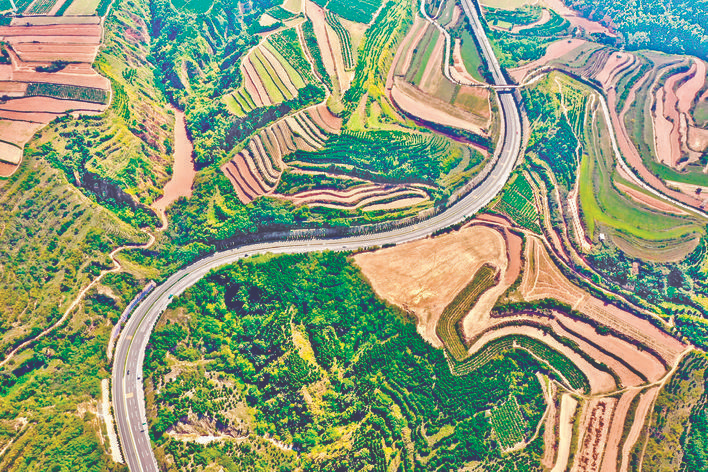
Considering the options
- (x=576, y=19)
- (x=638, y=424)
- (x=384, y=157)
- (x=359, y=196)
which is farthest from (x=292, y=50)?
(x=638, y=424)

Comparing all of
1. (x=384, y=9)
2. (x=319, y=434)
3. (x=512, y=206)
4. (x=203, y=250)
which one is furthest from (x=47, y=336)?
(x=384, y=9)

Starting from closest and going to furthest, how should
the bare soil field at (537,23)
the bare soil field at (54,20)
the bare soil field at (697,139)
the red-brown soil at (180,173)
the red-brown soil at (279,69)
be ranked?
the red-brown soil at (180,173) < the bare soil field at (697,139) < the red-brown soil at (279,69) < the bare soil field at (54,20) < the bare soil field at (537,23)

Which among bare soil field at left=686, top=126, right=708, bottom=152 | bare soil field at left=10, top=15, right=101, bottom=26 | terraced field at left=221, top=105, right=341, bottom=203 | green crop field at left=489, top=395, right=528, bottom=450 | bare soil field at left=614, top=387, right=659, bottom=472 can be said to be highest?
bare soil field at left=10, top=15, right=101, bottom=26

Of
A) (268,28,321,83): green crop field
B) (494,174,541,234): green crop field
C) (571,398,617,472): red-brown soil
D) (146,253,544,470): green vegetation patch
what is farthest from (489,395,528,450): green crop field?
(268,28,321,83): green crop field

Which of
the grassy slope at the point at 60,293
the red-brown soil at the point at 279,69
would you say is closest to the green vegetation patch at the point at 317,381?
the grassy slope at the point at 60,293

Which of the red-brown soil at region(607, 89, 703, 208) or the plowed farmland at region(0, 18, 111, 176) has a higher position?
the plowed farmland at region(0, 18, 111, 176)

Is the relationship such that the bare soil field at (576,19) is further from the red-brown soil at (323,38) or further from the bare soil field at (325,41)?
the red-brown soil at (323,38)

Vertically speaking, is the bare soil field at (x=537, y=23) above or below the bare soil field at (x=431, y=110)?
above

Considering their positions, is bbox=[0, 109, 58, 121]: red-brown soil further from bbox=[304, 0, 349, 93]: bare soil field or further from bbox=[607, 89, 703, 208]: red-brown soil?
bbox=[607, 89, 703, 208]: red-brown soil
